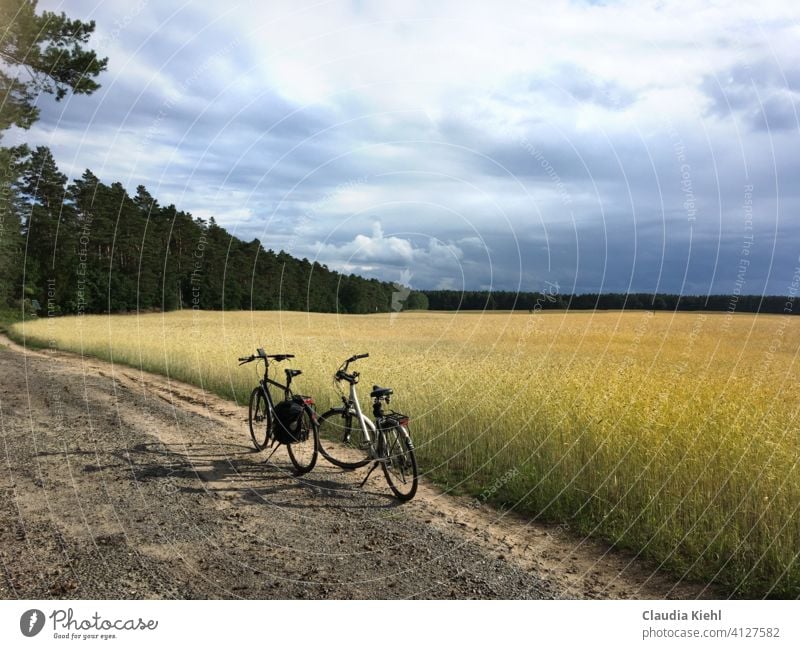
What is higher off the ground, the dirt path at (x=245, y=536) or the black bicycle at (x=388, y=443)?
the black bicycle at (x=388, y=443)

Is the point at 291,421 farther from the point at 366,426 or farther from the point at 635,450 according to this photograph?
the point at 635,450

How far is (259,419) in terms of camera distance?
10875mm

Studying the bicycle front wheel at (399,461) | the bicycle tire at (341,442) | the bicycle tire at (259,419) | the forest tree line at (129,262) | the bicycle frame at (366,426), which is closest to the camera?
the bicycle front wheel at (399,461)

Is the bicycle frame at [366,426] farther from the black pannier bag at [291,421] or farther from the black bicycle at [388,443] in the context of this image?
the black pannier bag at [291,421]

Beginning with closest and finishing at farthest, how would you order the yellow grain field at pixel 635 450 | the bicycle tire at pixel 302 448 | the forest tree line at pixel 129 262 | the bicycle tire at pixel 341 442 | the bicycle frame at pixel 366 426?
the yellow grain field at pixel 635 450, the bicycle frame at pixel 366 426, the bicycle tire at pixel 302 448, the bicycle tire at pixel 341 442, the forest tree line at pixel 129 262

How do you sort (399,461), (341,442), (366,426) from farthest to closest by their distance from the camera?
1. (341,442)
2. (366,426)
3. (399,461)

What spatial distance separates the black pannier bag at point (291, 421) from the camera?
9.16m

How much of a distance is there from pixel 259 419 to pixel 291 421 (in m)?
1.94

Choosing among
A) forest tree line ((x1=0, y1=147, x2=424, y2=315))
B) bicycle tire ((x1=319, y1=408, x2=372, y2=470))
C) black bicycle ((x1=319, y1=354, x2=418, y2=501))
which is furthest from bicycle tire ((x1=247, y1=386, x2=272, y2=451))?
forest tree line ((x1=0, y1=147, x2=424, y2=315))

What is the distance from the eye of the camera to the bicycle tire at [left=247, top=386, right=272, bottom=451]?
396 inches

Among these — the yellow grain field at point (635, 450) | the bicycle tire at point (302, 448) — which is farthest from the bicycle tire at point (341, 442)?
the yellow grain field at point (635, 450)

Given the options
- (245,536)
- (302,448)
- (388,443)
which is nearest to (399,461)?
(388,443)

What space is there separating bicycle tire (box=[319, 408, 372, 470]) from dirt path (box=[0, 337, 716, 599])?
306 mm

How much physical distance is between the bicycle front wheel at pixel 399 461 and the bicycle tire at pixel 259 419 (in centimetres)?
252
